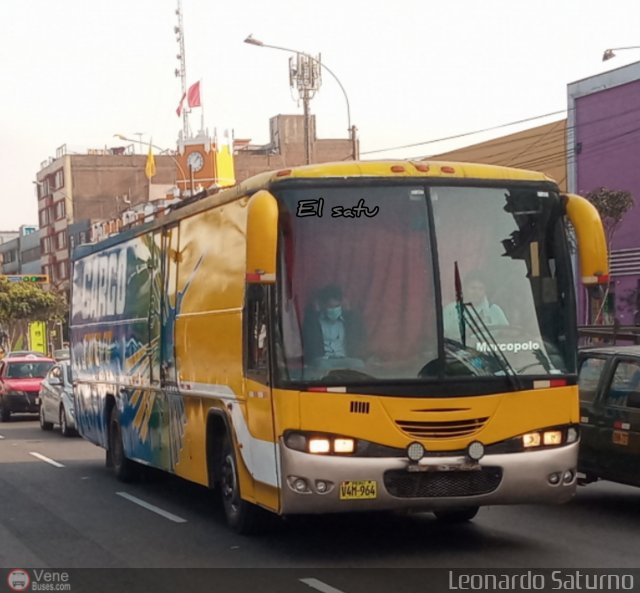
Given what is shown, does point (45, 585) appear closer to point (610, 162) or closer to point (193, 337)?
point (193, 337)

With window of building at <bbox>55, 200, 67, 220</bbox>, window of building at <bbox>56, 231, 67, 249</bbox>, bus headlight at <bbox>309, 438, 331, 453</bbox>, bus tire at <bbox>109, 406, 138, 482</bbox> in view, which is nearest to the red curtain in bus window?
bus headlight at <bbox>309, 438, 331, 453</bbox>

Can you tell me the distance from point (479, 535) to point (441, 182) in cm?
317

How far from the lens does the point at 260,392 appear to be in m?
9.90

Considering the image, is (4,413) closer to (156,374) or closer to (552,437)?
(156,374)

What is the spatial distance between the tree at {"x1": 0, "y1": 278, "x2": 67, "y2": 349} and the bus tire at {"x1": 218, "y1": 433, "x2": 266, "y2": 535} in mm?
65944

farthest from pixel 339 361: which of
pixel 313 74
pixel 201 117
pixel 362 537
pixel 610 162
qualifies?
pixel 201 117

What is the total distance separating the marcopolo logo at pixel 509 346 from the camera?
967 cm

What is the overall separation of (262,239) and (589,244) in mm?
2650

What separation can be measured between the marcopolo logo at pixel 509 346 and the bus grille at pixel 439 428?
22.3 inches

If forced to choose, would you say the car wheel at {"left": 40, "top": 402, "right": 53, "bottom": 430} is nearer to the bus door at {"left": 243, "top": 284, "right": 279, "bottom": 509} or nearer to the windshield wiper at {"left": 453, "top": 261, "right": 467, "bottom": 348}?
the bus door at {"left": 243, "top": 284, "right": 279, "bottom": 509}

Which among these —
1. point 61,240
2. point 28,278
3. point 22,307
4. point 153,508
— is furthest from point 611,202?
point 61,240

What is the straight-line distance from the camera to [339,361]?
31.1ft

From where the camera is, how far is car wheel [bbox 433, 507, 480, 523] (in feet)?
37.6

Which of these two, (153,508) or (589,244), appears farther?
(153,508)
